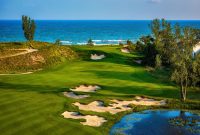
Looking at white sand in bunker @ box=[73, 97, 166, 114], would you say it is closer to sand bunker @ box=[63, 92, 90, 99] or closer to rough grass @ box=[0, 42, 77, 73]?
sand bunker @ box=[63, 92, 90, 99]

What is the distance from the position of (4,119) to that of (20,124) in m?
2.20

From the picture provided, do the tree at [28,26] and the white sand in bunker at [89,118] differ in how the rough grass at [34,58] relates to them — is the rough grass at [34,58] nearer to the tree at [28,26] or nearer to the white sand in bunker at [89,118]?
the tree at [28,26]

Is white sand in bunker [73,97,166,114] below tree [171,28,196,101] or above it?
below

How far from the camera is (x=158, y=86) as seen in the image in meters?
52.1

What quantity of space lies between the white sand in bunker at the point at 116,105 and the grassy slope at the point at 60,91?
51.8 inches

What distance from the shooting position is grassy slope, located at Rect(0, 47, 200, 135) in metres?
30.3

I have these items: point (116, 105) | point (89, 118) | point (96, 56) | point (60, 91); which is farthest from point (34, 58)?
point (89, 118)

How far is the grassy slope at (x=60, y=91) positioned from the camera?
30344 mm

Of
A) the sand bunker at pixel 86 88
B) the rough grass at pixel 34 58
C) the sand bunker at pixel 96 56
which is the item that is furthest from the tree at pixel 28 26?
the sand bunker at pixel 86 88

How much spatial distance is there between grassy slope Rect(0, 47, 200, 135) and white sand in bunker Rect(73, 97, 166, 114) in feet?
4.31

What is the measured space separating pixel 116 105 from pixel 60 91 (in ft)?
27.6

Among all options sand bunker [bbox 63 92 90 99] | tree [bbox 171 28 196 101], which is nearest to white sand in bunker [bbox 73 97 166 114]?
sand bunker [bbox 63 92 90 99]

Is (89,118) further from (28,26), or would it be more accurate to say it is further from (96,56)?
(28,26)

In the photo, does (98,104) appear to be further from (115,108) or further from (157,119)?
(157,119)
